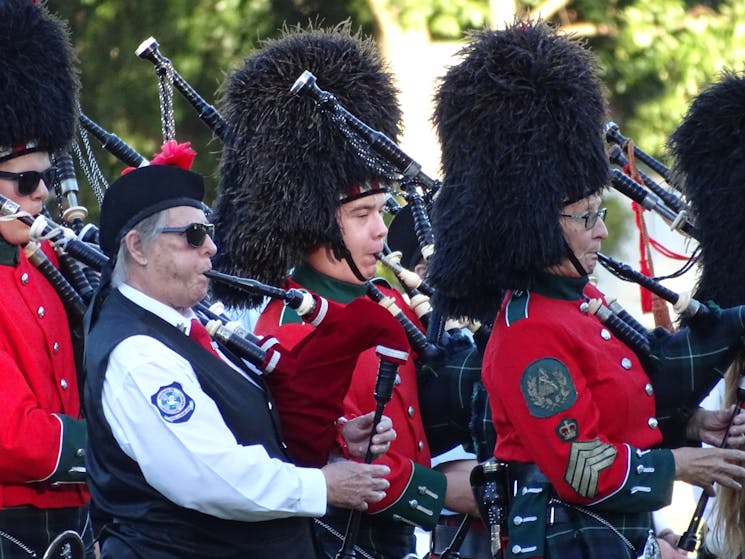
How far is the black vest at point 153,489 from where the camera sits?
3.92 meters

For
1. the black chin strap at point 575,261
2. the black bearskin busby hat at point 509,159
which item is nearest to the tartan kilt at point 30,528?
the black bearskin busby hat at point 509,159

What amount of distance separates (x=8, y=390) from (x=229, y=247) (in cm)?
92

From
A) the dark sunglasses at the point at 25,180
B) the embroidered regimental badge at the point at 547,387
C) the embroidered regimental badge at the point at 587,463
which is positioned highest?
the dark sunglasses at the point at 25,180

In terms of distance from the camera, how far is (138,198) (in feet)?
13.6

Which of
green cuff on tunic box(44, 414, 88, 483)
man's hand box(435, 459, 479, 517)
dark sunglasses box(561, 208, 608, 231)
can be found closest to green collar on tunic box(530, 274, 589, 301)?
dark sunglasses box(561, 208, 608, 231)

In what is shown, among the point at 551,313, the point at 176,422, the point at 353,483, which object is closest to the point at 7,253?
the point at 176,422

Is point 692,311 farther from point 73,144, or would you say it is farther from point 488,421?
point 73,144

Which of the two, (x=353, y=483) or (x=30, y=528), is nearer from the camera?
(x=353, y=483)

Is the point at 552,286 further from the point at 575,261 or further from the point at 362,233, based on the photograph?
the point at 362,233

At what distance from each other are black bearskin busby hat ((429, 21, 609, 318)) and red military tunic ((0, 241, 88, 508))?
1.19 meters

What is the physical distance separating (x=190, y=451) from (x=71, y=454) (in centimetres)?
87

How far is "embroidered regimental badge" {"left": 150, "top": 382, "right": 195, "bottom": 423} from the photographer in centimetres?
381

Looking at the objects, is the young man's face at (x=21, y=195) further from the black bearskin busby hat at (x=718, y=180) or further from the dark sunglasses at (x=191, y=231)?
the black bearskin busby hat at (x=718, y=180)

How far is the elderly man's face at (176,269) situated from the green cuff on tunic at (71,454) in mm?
653
